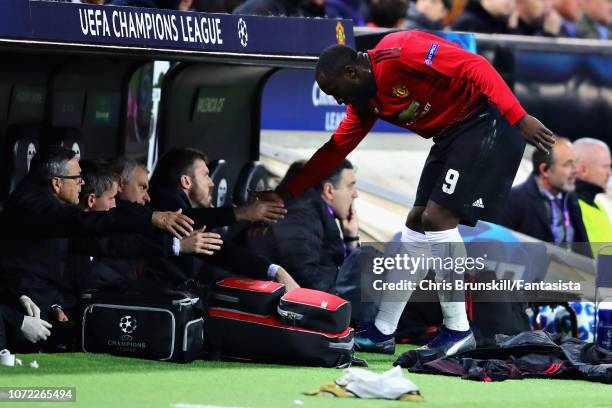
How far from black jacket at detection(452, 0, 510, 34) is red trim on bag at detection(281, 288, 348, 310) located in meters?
6.59

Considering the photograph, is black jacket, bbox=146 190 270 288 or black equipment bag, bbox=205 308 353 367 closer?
black equipment bag, bbox=205 308 353 367

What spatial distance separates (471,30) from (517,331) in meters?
5.66

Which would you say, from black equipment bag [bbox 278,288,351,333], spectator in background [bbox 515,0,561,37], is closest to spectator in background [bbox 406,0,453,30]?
spectator in background [bbox 515,0,561,37]

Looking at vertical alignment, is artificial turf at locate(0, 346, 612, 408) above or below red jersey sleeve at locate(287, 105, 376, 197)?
below

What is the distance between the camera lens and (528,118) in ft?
26.5

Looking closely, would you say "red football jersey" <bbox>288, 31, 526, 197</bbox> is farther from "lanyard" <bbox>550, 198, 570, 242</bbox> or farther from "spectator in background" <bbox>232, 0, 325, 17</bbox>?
"lanyard" <bbox>550, 198, 570, 242</bbox>

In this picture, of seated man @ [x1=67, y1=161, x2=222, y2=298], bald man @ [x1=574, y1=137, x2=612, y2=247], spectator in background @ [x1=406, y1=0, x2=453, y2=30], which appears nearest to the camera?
seated man @ [x1=67, y1=161, x2=222, y2=298]

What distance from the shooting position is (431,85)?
8.35 meters

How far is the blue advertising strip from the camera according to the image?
12711 millimetres

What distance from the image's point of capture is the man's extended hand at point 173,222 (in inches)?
321

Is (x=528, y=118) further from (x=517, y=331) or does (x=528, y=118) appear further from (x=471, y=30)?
(x=471, y=30)

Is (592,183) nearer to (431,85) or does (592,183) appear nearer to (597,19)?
(431,85)

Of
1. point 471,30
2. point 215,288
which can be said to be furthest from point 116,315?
point 471,30

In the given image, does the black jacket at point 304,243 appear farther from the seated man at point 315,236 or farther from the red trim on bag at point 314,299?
the red trim on bag at point 314,299
